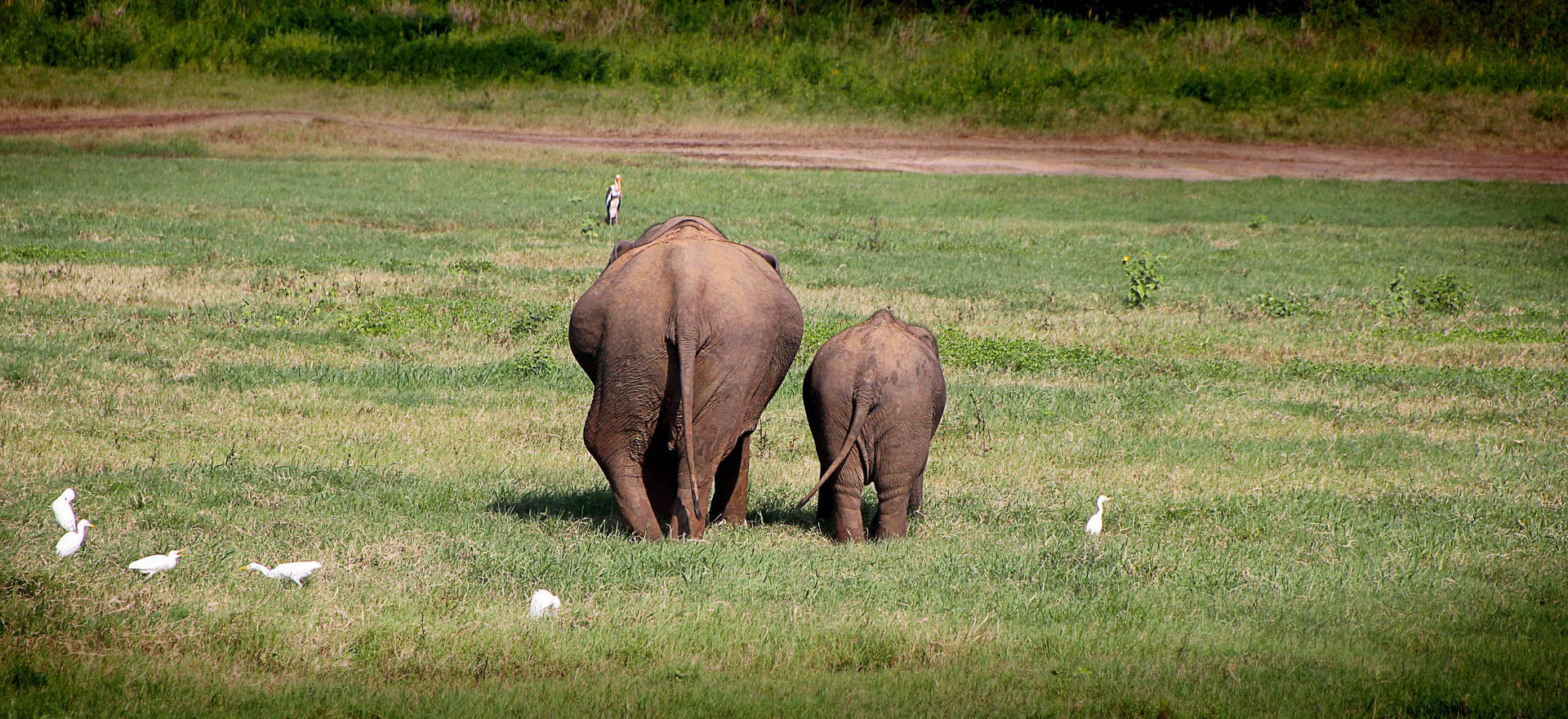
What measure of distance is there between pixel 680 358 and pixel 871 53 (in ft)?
112

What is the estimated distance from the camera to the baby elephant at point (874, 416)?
7.80 m

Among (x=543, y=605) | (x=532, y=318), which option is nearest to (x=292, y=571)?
(x=543, y=605)

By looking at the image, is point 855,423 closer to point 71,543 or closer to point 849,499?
point 849,499

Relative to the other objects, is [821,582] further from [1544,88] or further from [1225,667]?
[1544,88]

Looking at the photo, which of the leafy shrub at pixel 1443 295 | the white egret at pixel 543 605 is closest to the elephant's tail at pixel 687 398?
the white egret at pixel 543 605

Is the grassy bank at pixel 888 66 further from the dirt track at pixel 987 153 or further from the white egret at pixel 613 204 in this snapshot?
the white egret at pixel 613 204

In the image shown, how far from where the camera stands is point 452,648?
5.94 meters

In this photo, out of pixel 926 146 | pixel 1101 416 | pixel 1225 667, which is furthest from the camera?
pixel 926 146

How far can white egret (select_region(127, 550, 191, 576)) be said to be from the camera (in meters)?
6.56

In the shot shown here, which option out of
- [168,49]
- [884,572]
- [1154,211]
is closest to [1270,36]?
[1154,211]

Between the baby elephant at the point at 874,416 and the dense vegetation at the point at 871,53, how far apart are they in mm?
28767

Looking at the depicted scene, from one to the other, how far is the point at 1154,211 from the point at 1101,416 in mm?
16761

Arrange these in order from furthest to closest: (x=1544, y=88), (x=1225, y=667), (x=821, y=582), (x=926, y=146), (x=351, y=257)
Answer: (x=1544, y=88), (x=926, y=146), (x=351, y=257), (x=821, y=582), (x=1225, y=667)

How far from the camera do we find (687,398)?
279 inches
